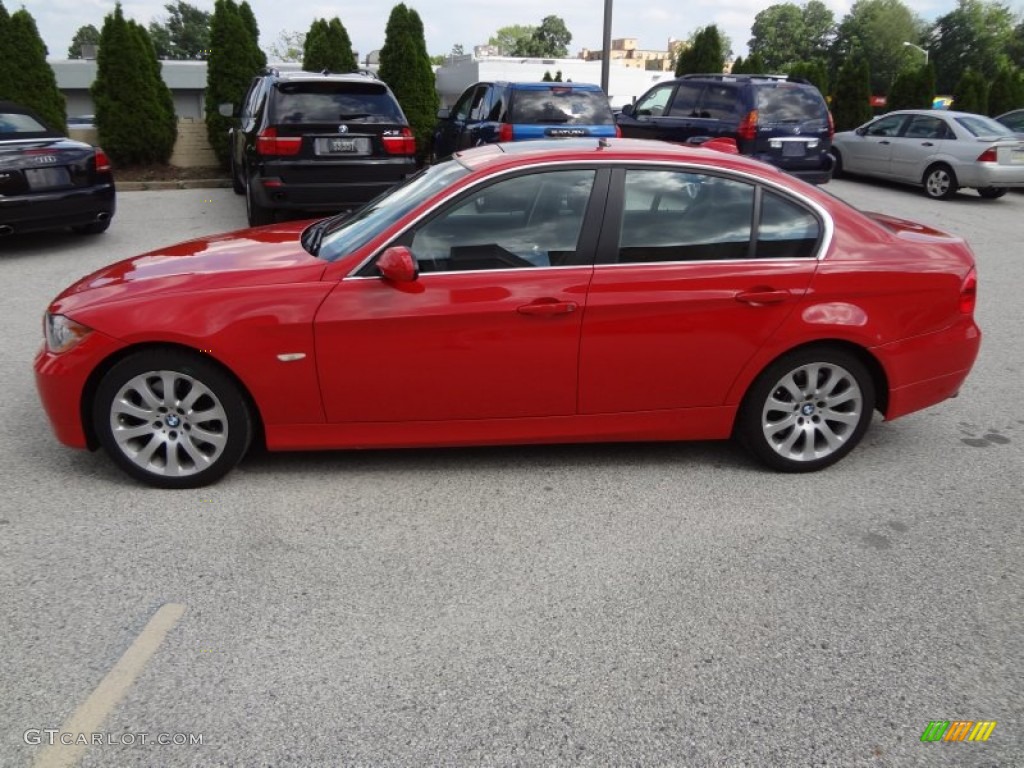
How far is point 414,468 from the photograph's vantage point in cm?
436

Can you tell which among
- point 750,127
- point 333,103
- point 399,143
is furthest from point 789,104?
point 333,103

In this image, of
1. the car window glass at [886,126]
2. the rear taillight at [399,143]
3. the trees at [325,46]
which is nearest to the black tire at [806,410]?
the rear taillight at [399,143]

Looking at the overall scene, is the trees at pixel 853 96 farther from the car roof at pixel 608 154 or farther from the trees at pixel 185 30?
the trees at pixel 185 30

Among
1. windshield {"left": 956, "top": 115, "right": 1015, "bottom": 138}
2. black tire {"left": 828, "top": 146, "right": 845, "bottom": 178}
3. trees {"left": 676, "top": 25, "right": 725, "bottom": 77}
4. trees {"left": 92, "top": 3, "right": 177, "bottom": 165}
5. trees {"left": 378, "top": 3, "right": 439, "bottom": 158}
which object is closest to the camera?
windshield {"left": 956, "top": 115, "right": 1015, "bottom": 138}

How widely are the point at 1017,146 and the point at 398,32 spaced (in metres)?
11.8

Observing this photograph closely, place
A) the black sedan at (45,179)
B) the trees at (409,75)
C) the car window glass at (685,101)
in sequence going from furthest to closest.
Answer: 1. the trees at (409,75)
2. the car window glass at (685,101)
3. the black sedan at (45,179)

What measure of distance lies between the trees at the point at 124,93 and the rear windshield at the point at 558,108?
7.16m

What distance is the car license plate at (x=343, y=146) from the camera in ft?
30.9

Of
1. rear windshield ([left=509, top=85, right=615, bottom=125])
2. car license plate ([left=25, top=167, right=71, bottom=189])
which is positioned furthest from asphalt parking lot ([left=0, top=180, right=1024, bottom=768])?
rear windshield ([left=509, top=85, right=615, bottom=125])

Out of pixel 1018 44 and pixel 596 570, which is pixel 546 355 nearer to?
pixel 596 570

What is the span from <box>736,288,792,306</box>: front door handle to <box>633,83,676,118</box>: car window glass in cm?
1123

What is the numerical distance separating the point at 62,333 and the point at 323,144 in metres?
5.96

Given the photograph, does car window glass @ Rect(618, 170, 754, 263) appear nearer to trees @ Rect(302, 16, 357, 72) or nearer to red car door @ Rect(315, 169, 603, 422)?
red car door @ Rect(315, 169, 603, 422)

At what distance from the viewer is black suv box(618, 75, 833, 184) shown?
500 inches
